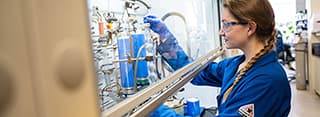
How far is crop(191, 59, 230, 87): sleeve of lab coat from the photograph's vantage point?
186 centimetres

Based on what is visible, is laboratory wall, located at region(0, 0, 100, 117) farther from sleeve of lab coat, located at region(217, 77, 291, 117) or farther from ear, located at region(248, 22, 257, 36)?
ear, located at region(248, 22, 257, 36)

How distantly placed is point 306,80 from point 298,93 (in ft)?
1.45

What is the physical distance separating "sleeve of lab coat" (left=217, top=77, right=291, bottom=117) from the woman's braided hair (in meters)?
0.12

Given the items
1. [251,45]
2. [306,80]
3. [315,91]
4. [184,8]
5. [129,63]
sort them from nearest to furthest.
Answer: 1. [129,63]
2. [251,45]
3. [184,8]
4. [315,91]
5. [306,80]

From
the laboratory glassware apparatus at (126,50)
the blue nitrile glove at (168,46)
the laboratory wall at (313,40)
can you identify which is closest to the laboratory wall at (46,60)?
the laboratory glassware apparatus at (126,50)

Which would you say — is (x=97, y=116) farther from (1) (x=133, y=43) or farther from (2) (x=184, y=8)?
(2) (x=184, y=8)

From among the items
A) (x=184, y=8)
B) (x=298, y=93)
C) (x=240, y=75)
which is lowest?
(x=298, y=93)

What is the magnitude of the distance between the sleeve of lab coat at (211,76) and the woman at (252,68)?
0.20m

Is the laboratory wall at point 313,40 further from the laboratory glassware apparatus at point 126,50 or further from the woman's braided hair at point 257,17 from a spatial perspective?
the laboratory glassware apparatus at point 126,50

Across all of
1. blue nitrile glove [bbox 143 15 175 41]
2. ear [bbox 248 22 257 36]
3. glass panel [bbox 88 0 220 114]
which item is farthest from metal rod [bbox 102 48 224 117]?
ear [bbox 248 22 257 36]

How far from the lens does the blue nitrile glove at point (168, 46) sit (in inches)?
65.6

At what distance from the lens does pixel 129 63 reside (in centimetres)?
132

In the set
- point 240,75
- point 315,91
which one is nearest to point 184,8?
point 240,75

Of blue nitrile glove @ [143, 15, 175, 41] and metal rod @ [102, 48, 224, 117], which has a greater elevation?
blue nitrile glove @ [143, 15, 175, 41]
